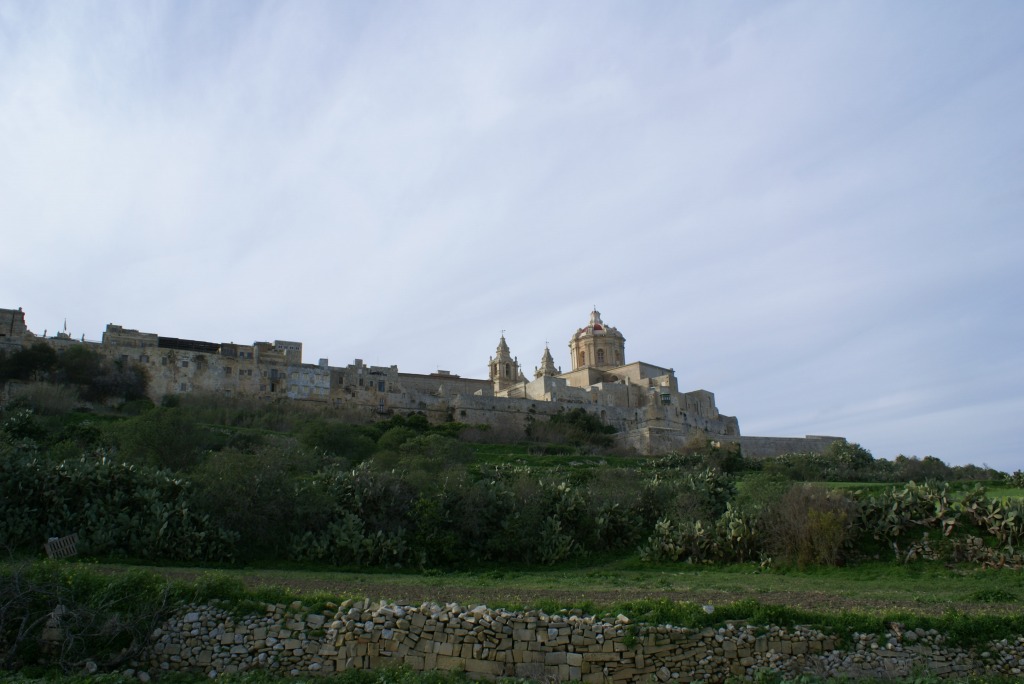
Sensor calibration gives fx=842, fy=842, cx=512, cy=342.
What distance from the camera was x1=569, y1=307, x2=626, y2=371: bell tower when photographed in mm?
78375

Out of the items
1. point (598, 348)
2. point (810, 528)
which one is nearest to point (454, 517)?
point (810, 528)

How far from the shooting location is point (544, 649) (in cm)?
1078

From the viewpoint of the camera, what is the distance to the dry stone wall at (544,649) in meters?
10.7

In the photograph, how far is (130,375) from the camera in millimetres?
54062

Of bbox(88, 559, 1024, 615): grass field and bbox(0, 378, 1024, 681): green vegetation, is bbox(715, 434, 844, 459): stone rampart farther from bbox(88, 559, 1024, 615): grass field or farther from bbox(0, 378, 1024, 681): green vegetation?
bbox(88, 559, 1024, 615): grass field

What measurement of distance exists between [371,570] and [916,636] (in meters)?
12.2

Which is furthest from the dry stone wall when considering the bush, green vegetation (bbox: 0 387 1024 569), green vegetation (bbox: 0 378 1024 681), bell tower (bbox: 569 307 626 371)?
bell tower (bbox: 569 307 626 371)

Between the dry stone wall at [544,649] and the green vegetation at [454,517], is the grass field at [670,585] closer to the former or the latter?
the dry stone wall at [544,649]

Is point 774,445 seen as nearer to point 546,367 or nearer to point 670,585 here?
point 546,367

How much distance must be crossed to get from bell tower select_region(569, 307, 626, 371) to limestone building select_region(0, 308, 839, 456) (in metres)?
4.92

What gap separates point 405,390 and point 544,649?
5305cm

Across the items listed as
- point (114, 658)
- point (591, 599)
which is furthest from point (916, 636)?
point (114, 658)

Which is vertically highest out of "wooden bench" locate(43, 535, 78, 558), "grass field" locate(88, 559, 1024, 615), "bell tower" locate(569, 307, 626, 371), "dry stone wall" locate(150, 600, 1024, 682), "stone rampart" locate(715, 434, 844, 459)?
"bell tower" locate(569, 307, 626, 371)

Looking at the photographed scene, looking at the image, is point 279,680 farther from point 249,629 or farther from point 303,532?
point 303,532
